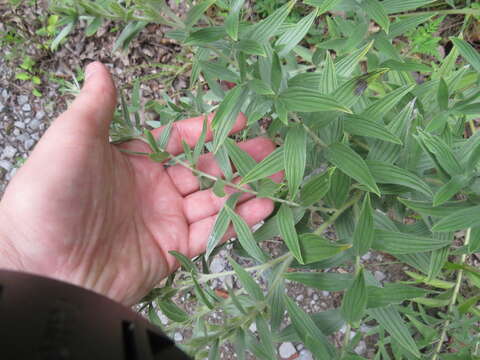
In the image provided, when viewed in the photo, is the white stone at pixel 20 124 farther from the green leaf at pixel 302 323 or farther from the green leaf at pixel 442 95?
the green leaf at pixel 442 95

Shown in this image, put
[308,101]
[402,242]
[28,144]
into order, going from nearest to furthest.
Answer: [308,101] < [402,242] < [28,144]

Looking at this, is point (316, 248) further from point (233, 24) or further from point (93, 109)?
point (93, 109)

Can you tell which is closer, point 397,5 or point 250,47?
point 250,47

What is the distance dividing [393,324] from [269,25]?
2.36 ft

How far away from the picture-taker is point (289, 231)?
0.97m

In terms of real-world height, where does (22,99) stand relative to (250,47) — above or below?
below

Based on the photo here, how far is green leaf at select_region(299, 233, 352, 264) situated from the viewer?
917 mm

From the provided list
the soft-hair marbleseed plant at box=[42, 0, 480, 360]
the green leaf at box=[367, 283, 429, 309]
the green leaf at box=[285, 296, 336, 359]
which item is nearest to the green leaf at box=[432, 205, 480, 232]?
the soft-hair marbleseed plant at box=[42, 0, 480, 360]

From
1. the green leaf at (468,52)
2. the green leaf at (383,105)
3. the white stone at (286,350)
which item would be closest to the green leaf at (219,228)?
the green leaf at (383,105)

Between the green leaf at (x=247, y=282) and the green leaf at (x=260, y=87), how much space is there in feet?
1.34

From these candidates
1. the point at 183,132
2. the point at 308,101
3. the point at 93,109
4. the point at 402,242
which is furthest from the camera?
the point at 183,132

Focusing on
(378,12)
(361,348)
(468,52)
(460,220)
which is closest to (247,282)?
(460,220)

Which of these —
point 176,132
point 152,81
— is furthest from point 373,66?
point 152,81

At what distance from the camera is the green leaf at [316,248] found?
917mm
